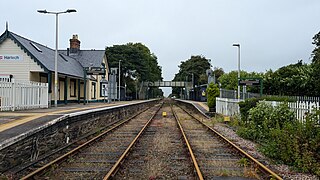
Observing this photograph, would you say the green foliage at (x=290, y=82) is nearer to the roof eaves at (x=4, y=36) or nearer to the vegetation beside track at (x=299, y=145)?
the vegetation beside track at (x=299, y=145)

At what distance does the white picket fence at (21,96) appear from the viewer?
52.7ft

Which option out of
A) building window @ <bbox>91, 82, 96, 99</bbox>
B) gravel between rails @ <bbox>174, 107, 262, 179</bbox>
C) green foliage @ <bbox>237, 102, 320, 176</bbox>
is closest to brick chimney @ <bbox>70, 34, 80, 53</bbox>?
building window @ <bbox>91, 82, 96, 99</bbox>

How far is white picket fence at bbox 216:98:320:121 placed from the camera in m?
11.4

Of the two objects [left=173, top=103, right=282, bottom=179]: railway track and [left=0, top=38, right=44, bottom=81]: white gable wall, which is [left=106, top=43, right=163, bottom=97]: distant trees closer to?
[left=0, top=38, right=44, bottom=81]: white gable wall

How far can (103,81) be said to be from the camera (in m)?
45.2

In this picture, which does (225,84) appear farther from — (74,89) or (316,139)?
(316,139)

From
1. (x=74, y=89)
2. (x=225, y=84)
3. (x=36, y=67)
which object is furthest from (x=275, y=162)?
(x=225, y=84)

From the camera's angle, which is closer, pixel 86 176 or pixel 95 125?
pixel 86 176

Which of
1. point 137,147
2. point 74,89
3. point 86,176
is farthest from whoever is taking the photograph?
point 74,89

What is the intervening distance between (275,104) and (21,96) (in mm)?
12346

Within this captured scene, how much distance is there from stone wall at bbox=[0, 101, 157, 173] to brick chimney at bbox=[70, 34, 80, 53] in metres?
27.7

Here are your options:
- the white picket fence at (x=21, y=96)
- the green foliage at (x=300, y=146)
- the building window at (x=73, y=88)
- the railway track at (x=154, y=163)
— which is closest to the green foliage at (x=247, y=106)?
the railway track at (x=154, y=163)

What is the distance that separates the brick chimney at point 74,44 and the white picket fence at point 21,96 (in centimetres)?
2471

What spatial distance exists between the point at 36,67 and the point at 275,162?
20.9 meters
